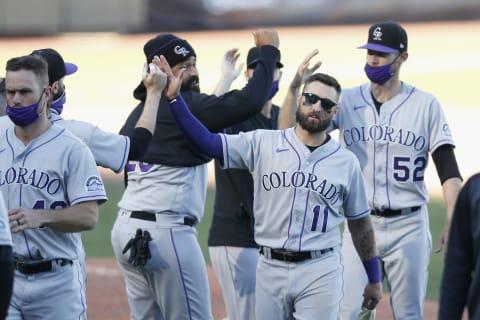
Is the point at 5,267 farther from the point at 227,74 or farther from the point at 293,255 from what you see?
the point at 227,74

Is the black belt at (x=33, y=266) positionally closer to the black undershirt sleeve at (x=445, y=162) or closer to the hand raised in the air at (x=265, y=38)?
the hand raised in the air at (x=265, y=38)

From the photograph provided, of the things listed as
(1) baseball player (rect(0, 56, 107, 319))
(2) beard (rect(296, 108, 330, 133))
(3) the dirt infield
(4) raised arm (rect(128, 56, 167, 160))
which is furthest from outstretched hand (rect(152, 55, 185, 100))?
(3) the dirt infield

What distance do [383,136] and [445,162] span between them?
41 centimetres

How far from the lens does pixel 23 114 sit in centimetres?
439

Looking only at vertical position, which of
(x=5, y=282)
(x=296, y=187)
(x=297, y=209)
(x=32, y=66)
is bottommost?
(x=297, y=209)

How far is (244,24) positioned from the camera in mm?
27641

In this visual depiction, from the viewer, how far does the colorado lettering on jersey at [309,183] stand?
5.17m

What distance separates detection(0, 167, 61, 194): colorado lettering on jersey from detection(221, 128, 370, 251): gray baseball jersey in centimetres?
108

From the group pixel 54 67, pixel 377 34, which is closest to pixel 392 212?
pixel 377 34

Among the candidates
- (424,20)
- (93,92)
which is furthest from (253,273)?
(424,20)

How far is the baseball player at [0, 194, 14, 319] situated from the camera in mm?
3512

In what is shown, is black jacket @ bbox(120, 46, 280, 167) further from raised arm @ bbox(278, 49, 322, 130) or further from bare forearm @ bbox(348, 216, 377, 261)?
bare forearm @ bbox(348, 216, 377, 261)

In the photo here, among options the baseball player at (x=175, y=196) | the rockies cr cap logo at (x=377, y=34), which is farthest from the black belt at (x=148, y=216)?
the rockies cr cap logo at (x=377, y=34)

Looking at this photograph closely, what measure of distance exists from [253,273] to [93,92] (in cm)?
1966
